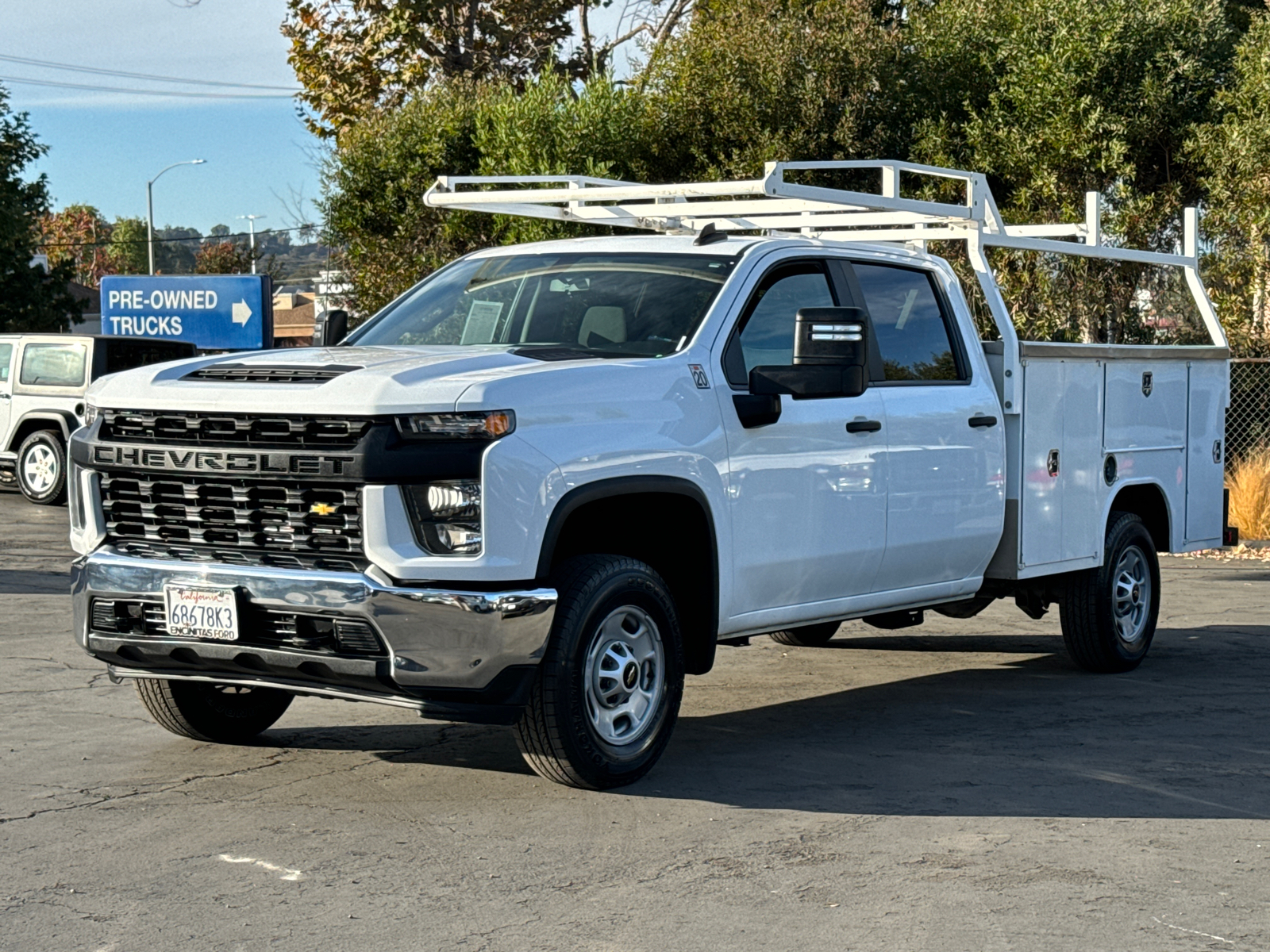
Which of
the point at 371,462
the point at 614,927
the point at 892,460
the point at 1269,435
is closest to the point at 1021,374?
the point at 892,460

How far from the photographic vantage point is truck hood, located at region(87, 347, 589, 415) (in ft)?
18.1

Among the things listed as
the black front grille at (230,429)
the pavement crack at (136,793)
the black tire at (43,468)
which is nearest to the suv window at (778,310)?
the black front grille at (230,429)

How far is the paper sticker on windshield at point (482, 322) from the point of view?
7059mm

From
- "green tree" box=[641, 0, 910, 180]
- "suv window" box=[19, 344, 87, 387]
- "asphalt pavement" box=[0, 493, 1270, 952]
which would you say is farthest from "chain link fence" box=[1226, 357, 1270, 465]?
"suv window" box=[19, 344, 87, 387]

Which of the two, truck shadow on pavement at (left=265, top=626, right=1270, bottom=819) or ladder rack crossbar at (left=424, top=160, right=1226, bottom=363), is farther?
ladder rack crossbar at (left=424, top=160, right=1226, bottom=363)

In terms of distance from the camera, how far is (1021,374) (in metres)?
8.09

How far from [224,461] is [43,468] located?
14035 millimetres

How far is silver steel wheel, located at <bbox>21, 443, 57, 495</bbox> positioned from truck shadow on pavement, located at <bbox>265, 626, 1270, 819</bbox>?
41.1 feet

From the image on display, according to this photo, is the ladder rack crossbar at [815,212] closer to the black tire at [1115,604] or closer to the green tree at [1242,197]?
the black tire at [1115,604]

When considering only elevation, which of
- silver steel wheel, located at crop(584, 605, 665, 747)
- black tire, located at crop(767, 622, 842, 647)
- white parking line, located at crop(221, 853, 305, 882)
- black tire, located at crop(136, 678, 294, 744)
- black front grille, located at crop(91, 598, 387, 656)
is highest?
black front grille, located at crop(91, 598, 387, 656)

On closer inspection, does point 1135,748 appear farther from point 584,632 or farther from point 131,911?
→ point 131,911

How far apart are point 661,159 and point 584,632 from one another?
16.5 metres

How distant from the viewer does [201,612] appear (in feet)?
18.7

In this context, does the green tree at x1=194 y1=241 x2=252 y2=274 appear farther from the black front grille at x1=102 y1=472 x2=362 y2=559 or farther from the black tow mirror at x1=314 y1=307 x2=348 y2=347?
the black front grille at x1=102 y1=472 x2=362 y2=559
